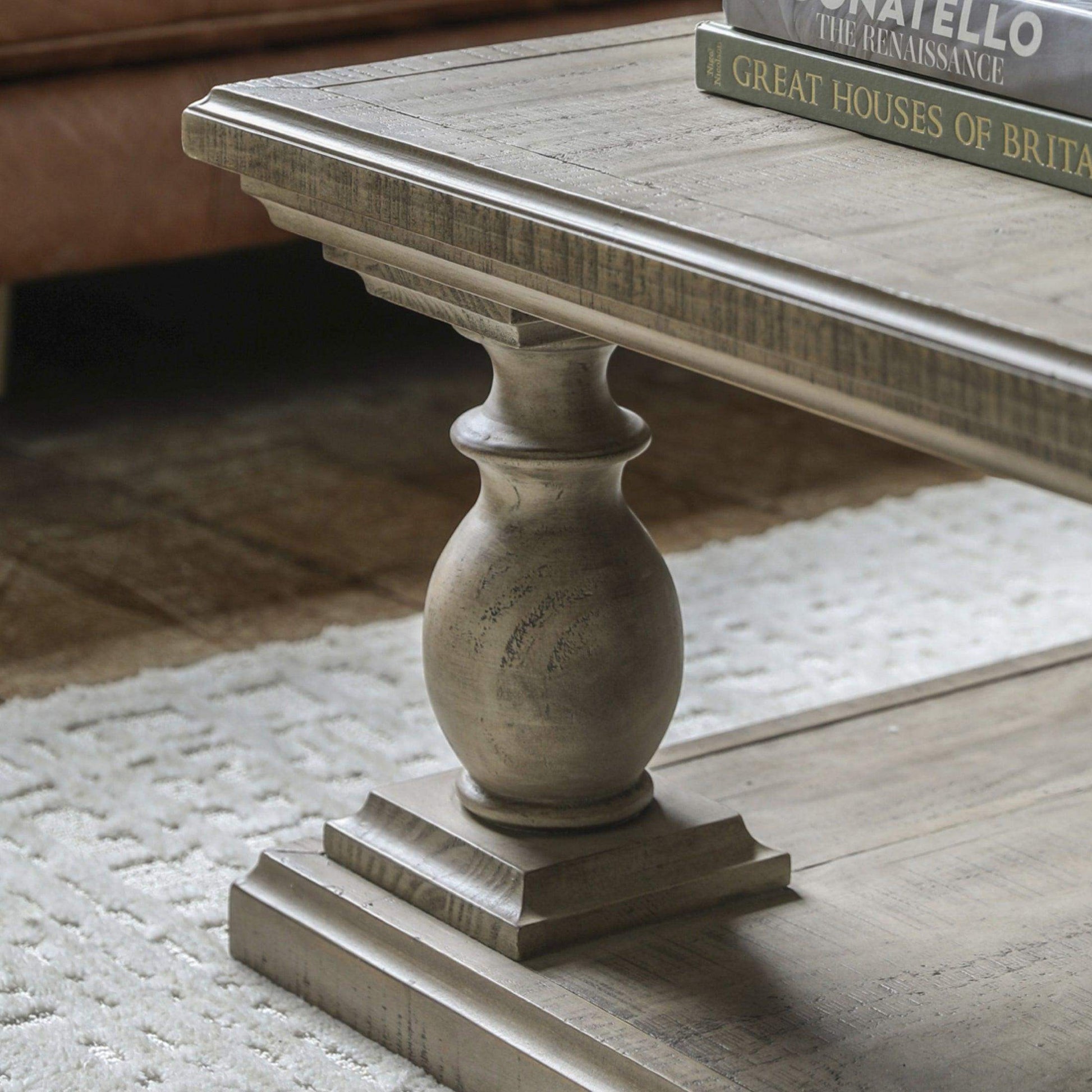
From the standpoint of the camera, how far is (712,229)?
2.00 feet

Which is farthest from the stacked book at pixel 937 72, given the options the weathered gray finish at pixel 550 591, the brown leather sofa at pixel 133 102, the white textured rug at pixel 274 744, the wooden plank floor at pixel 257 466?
the brown leather sofa at pixel 133 102

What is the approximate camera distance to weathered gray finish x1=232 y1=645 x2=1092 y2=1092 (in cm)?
72

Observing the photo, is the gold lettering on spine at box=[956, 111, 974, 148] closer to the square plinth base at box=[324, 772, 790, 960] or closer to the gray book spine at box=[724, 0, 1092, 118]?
the gray book spine at box=[724, 0, 1092, 118]

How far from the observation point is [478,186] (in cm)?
68

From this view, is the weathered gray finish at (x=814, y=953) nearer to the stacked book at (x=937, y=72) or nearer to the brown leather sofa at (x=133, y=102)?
the stacked book at (x=937, y=72)

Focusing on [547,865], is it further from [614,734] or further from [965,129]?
[965,129]

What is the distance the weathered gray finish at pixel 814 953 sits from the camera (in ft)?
2.36

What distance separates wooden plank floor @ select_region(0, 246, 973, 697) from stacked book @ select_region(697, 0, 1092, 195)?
607 millimetres

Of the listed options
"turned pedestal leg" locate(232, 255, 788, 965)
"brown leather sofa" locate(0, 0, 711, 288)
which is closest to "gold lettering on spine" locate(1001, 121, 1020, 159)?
"turned pedestal leg" locate(232, 255, 788, 965)

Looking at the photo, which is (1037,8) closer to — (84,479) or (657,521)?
(657,521)

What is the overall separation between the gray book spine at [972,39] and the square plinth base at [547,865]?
32 centimetres

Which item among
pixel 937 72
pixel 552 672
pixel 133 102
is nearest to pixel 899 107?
pixel 937 72

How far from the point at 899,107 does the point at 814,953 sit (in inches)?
13.0

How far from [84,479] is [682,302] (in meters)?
1.03
